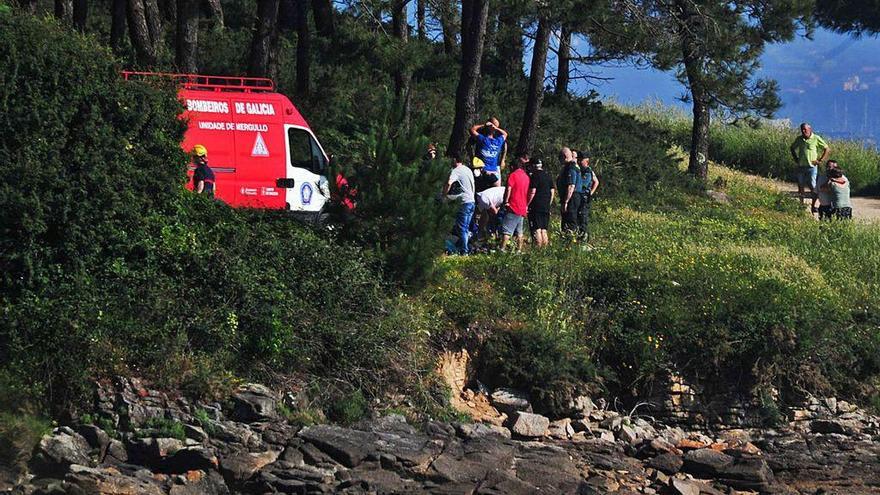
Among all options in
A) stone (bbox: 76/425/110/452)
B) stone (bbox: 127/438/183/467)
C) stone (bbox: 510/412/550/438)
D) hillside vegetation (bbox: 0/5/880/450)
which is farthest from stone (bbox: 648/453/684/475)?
stone (bbox: 76/425/110/452)

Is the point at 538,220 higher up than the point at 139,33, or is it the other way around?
the point at 139,33

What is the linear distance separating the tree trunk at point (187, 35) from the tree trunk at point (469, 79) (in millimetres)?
5256

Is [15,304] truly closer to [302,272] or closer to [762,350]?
[302,272]

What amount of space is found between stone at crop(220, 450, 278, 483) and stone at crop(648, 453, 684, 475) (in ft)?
16.0

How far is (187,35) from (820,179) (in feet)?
41.8

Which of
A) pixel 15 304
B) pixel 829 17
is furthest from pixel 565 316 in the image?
pixel 829 17

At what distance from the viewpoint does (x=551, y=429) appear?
16625 mm

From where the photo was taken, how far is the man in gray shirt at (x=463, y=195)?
19.6 meters

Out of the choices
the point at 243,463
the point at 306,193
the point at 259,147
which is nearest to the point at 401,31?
the point at 306,193

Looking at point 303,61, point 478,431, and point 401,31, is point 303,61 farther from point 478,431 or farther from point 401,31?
point 478,431

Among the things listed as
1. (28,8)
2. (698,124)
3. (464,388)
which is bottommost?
(464,388)

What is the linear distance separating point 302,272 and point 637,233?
28.9 feet

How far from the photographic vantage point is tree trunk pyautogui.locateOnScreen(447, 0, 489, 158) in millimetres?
22812

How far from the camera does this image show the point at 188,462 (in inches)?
515
